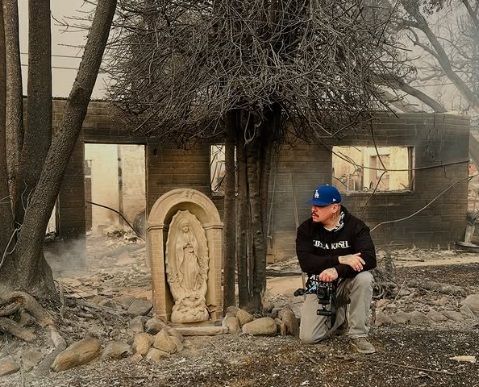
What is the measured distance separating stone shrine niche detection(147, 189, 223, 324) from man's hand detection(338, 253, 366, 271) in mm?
1994

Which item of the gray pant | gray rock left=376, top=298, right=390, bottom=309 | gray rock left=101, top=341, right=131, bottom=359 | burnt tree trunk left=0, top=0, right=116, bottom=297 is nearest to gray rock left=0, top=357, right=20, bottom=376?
gray rock left=101, top=341, right=131, bottom=359

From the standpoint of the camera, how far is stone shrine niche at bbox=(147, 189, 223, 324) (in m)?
6.28

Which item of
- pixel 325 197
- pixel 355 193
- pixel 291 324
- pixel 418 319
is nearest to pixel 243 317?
pixel 291 324

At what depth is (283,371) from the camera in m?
4.43

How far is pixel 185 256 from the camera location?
6.41 metres

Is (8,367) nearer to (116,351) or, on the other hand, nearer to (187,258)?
(116,351)

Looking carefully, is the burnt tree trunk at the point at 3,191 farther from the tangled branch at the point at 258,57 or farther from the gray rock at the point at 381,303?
the gray rock at the point at 381,303

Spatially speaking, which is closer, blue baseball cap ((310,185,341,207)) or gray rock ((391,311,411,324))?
A: blue baseball cap ((310,185,341,207))

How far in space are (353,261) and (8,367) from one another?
315 centimetres

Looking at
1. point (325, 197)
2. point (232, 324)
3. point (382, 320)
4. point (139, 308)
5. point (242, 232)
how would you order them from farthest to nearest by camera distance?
point (139, 308) < point (242, 232) < point (382, 320) < point (232, 324) < point (325, 197)

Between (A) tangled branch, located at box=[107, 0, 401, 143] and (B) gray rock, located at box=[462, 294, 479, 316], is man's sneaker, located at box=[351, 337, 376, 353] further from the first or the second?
(B) gray rock, located at box=[462, 294, 479, 316]

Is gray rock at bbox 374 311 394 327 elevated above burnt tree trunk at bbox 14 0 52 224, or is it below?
below

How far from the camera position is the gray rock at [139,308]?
7.11 metres

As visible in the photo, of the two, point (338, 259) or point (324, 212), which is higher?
point (324, 212)
